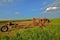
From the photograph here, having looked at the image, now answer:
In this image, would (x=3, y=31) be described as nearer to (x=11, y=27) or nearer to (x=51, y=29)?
(x=11, y=27)

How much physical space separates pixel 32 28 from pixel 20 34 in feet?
1.03

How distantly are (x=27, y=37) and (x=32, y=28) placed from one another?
283 mm

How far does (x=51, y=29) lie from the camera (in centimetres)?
1133

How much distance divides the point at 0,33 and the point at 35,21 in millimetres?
784

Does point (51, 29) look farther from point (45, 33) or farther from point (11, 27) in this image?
point (11, 27)

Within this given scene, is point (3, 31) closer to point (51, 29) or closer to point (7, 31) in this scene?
point (7, 31)

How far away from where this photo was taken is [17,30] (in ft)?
37.4

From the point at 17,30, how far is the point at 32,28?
324 mm

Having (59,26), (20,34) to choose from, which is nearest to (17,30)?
(20,34)

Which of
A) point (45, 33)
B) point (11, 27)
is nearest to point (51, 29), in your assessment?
point (45, 33)

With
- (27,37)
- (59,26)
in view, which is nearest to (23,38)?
(27,37)

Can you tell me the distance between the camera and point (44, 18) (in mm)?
11508

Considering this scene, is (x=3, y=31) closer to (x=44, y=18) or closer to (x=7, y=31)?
(x=7, y=31)

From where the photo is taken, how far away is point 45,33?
11.3 metres
